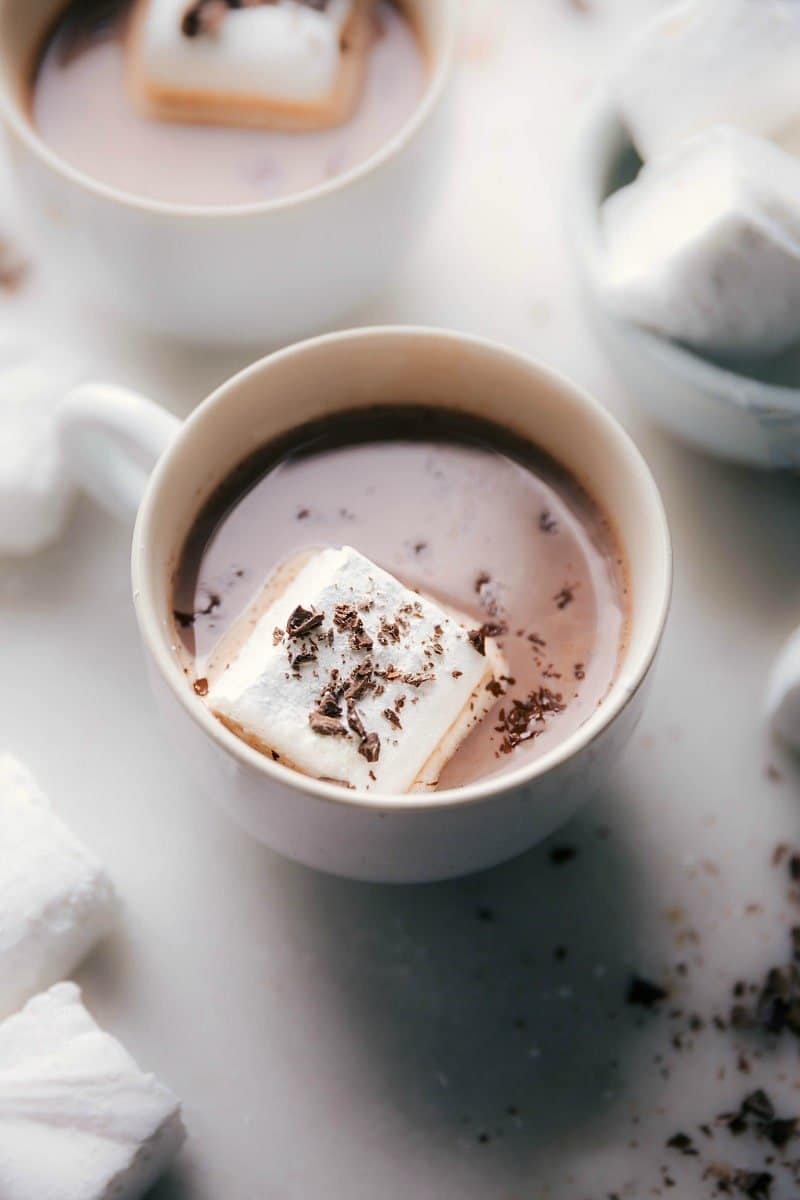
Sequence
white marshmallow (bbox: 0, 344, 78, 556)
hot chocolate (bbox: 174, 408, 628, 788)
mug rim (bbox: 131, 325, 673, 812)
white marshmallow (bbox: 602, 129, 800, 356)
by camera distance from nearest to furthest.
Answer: mug rim (bbox: 131, 325, 673, 812), hot chocolate (bbox: 174, 408, 628, 788), white marshmallow (bbox: 602, 129, 800, 356), white marshmallow (bbox: 0, 344, 78, 556)

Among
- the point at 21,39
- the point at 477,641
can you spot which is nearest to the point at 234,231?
the point at 21,39

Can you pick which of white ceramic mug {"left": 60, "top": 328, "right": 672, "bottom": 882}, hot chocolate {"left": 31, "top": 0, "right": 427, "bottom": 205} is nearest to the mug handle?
white ceramic mug {"left": 60, "top": 328, "right": 672, "bottom": 882}

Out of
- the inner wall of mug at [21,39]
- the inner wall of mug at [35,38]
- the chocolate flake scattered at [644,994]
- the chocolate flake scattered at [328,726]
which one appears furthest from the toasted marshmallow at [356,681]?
the inner wall of mug at [21,39]

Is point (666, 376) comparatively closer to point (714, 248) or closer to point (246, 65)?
point (714, 248)

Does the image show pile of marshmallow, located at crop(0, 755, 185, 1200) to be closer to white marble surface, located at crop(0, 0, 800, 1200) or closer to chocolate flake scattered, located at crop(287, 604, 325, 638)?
white marble surface, located at crop(0, 0, 800, 1200)

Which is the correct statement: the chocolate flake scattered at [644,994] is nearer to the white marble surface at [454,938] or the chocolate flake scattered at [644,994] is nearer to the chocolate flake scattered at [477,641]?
the white marble surface at [454,938]

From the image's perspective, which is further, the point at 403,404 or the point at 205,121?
the point at 205,121
